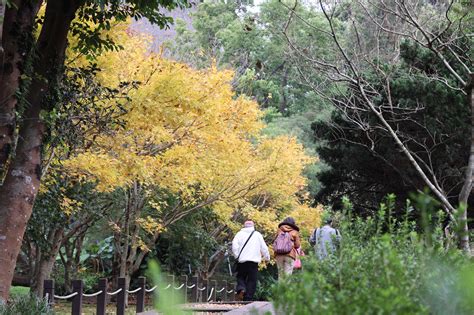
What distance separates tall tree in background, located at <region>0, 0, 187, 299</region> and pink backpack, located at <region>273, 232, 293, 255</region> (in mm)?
5523

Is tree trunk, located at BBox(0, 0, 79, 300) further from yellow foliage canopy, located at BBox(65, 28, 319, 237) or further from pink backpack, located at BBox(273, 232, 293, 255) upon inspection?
pink backpack, located at BBox(273, 232, 293, 255)

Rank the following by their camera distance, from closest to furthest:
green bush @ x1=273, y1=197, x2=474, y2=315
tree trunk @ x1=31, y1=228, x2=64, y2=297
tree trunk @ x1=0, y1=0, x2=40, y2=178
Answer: green bush @ x1=273, y1=197, x2=474, y2=315 → tree trunk @ x1=0, y1=0, x2=40, y2=178 → tree trunk @ x1=31, y1=228, x2=64, y2=297

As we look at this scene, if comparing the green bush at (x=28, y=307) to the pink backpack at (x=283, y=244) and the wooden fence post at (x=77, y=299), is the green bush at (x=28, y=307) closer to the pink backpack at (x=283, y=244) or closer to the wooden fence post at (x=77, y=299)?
the wooden fence post at (x=77, y=299)

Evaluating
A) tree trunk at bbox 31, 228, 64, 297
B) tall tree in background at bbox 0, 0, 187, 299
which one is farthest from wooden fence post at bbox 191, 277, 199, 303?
tall tree in background at bbox 0, 0, 187, 299

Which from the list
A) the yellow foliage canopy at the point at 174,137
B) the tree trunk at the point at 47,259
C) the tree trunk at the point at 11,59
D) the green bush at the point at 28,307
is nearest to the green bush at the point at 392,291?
the green bush at the point at 28,307

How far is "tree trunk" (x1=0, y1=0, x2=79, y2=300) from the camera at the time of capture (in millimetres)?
9492

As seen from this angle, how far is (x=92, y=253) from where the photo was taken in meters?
31.7

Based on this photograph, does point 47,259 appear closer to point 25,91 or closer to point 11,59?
point 25,91

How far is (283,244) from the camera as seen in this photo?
577 inches

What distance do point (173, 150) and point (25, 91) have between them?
26.5 feet

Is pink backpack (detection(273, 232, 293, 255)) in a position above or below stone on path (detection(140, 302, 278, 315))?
above

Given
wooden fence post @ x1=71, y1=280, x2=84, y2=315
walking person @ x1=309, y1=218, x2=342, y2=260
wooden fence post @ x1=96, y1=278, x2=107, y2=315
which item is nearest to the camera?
walking person @ x1=309, y1=218, x2=342, y2=260

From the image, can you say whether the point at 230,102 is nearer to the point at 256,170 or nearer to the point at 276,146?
the point at 256,170

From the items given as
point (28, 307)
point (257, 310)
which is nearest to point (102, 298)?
point (28, 307)
